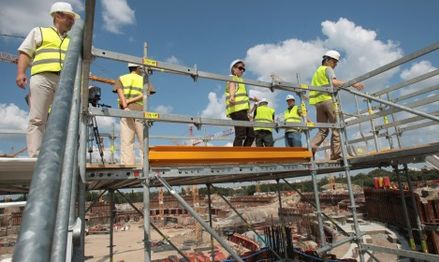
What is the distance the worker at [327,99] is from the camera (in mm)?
5742

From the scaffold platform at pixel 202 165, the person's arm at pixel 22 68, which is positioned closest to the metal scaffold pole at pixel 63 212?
the scaffold platform at pixel 202 165

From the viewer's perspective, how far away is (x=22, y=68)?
11.9ft

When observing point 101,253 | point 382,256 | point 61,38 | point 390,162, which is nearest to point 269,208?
point 101,253

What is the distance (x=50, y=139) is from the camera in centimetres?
88

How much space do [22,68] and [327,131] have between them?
16.7 ft

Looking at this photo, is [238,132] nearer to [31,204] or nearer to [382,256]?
[31,204]

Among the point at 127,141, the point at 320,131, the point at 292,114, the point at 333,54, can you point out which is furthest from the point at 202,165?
the point at 292,114

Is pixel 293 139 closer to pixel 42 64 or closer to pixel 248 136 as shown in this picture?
pixel 248 136

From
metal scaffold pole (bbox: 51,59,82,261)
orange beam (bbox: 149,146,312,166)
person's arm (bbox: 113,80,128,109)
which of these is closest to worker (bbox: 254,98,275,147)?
orange beam (bbox: 149,146,312,166)

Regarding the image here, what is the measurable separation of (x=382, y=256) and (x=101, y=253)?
1843 cm

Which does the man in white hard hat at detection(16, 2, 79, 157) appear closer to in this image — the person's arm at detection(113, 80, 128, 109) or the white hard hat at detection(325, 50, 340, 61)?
the person's arm at detection(113, 80, 128, 109)

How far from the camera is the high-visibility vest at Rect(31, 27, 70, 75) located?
3.65m

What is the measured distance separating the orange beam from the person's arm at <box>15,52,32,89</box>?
1588 mm

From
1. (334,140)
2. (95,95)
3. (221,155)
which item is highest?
(95,95)
